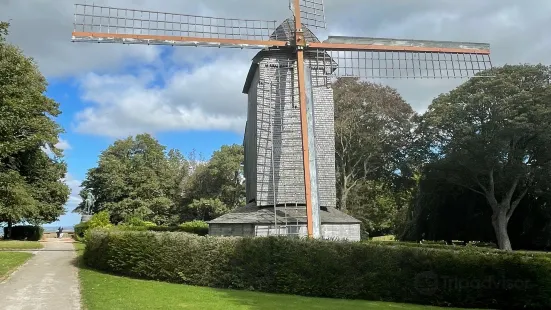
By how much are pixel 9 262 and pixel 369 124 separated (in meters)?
28.5

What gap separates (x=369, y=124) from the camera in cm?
3988

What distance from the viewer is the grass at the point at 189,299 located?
1122cm

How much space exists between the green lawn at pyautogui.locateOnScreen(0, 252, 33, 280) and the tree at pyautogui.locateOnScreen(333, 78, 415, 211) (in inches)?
956

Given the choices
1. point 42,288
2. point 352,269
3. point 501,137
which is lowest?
point 42,288

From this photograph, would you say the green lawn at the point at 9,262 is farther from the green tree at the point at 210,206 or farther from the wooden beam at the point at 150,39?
the green tree at the point at 210,206

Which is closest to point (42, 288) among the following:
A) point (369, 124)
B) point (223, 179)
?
point (369, 124)

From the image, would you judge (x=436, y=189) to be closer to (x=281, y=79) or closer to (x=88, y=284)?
(x=281, y=79)

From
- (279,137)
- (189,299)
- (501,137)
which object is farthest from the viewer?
(501,137)

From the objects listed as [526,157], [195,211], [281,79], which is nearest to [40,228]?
[195,211]

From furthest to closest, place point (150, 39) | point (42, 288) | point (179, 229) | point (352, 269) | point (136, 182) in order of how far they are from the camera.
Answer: point (136, 182)
point (179, 229)
point (150, 39)
point (42, 288)
point (352, 269)

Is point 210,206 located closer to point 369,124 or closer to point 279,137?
point 369,124

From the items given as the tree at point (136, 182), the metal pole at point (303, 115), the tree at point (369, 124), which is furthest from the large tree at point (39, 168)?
the tree at point (369, 124)

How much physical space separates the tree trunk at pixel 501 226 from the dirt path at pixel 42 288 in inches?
1050

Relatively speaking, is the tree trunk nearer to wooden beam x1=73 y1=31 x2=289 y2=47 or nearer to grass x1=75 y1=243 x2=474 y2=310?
grass x1=75 y1=243 x2=474 y2=310
